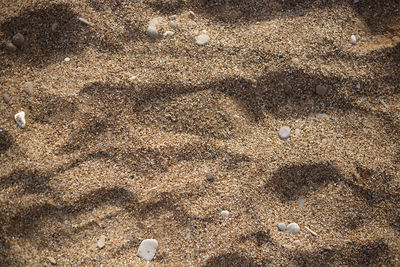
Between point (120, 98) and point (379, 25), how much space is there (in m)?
1.57

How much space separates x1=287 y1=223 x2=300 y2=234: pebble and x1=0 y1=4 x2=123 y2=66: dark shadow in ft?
4.43

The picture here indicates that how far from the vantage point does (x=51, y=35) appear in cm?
180

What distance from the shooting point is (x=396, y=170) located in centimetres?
171

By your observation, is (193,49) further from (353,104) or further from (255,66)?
(353,104)

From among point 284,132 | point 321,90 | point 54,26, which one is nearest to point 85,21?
point 54,26

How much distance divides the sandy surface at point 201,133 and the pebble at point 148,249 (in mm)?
31

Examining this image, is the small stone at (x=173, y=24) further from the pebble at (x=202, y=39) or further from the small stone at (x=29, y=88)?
the small stone at (x=29, y=88)

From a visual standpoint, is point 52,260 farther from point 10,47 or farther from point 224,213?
point 10,47

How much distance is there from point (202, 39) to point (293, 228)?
45.4 inches

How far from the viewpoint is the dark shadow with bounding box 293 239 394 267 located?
1.62m

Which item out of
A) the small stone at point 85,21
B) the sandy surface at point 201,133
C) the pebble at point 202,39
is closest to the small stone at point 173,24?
the sandy surface at point 201,133

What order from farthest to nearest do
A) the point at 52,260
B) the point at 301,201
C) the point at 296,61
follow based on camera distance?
the point at 296,61 → the point at 301,201 → the point at 52,260

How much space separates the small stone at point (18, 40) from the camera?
1.78 m

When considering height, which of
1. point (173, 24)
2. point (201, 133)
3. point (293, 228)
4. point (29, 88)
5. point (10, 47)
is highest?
point (173, 24)
